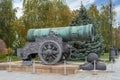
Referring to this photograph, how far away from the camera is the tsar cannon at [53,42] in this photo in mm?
16719

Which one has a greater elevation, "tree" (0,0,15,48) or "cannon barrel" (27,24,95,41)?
"tree" (0,0,15,48)

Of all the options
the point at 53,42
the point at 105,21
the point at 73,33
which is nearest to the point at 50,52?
the point at 53,42

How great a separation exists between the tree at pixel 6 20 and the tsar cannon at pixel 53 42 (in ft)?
73.4

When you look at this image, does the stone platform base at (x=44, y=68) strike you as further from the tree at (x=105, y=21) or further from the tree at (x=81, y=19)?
the tree at (x=105, y=21)

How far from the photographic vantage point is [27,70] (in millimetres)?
16953

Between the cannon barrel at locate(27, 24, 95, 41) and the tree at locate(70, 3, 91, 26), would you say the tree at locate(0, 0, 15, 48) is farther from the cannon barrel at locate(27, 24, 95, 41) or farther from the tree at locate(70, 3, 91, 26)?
the cannon barrel at locate(27, 24, 95, 41)

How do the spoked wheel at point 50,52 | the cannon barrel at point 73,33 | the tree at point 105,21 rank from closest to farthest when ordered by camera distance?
the cannon barrel at point 73,33, the spoked wheel at point 50,52, the tree at point 105,21

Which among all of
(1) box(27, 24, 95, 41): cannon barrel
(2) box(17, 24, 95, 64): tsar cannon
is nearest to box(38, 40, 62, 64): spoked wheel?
(2) box(17, 24, 95, 64): tsar cannon

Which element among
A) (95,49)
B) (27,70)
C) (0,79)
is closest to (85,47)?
(95,49)

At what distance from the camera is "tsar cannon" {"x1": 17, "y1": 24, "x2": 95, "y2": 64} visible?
54.9 feet

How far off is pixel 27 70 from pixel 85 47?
12447 millimetres

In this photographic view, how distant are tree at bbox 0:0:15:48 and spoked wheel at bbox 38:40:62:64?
23372 mm

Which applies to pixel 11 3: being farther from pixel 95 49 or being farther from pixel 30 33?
pixel 30 33

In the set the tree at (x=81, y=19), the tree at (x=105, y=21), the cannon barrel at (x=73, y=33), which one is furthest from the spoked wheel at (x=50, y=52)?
the tree at (x=105, y=21)
